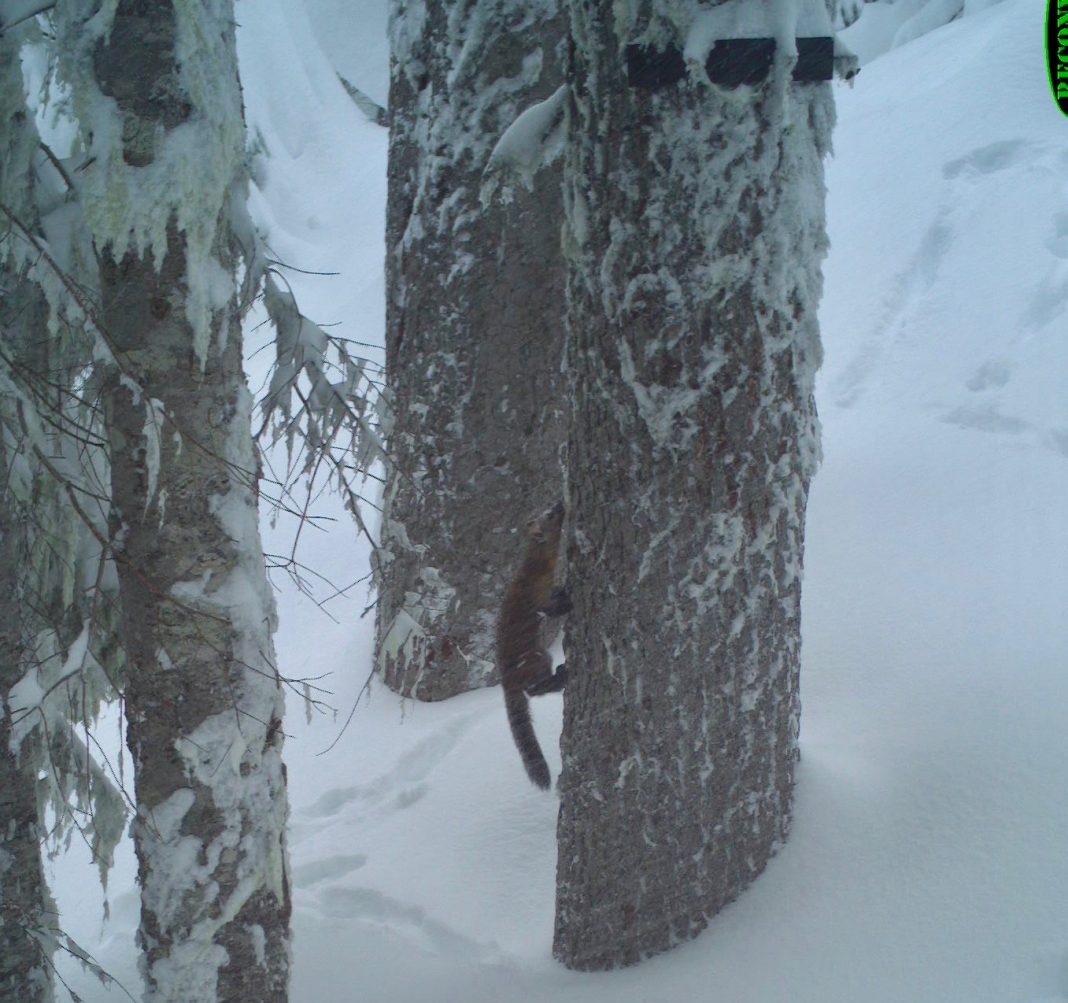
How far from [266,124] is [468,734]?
1555 cm

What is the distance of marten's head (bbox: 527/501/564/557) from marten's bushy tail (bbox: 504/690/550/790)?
1.76 feet

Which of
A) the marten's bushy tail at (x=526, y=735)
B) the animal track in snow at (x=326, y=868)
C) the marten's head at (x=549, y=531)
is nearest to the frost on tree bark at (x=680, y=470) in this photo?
the marten's head at (x=549, y=531)

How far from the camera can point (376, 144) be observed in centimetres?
1791

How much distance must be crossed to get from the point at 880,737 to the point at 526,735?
1125mm

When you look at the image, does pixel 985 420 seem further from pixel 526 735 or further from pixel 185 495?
pixel 185 495

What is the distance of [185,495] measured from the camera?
2.13 metres

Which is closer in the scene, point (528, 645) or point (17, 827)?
point (17, 827)

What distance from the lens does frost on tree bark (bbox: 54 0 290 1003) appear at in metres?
1.93

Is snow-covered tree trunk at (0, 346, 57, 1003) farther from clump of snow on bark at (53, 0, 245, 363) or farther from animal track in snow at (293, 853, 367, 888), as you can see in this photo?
animal track in snow at (293, 853, 367, 888)

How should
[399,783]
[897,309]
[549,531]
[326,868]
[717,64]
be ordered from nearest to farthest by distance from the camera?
[717,64]
[549,531]
[326,868]
[399,783]
[897,309]

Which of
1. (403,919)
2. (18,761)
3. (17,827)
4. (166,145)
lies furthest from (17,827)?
(166,145)

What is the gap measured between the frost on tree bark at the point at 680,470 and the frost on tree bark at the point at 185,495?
82 cm

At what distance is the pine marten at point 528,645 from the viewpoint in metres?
2.90

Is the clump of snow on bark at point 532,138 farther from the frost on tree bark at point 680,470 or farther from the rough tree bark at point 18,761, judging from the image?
the rough tree bark at point 18,761
